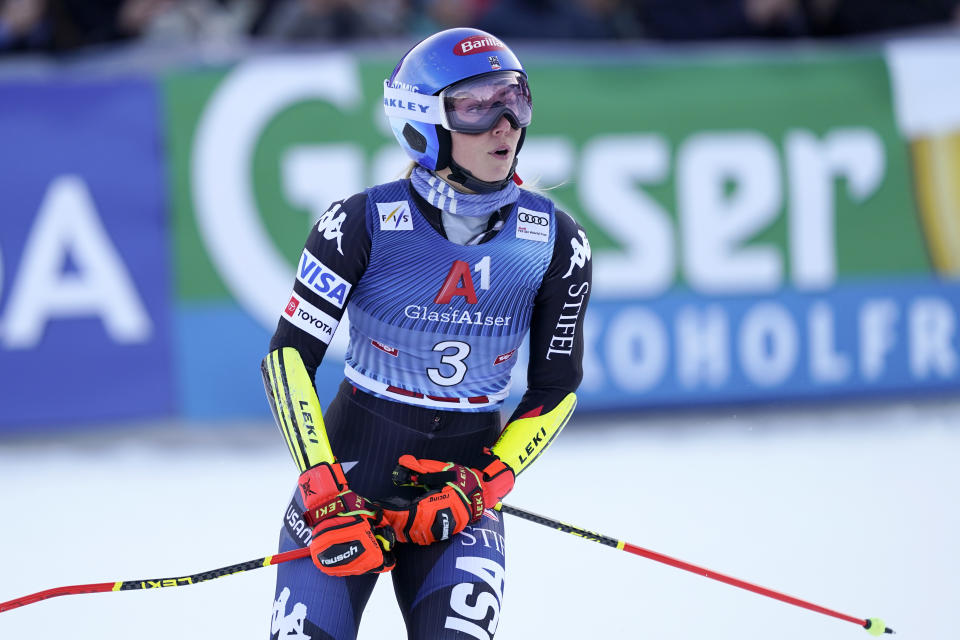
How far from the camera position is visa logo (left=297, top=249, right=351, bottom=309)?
3229 mm

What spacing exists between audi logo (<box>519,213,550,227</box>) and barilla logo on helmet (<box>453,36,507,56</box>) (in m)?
0.48

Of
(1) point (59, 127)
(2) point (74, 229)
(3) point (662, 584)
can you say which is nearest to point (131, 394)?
(2) point (74, 229)

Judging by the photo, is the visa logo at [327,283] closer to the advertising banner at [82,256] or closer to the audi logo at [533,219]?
the audi logo at [533,219]

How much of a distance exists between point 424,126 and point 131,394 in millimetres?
4545

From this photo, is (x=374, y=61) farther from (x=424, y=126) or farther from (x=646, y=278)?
(x=424, y=126)

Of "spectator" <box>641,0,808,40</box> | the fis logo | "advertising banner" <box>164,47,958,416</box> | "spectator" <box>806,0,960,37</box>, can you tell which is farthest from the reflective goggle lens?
"spectator" <box>806,0,960,37</box>

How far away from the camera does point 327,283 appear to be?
10.6 ft

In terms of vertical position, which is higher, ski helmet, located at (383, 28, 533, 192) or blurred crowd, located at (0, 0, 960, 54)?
blurred crowd, located at (0, 0, 960, 54)

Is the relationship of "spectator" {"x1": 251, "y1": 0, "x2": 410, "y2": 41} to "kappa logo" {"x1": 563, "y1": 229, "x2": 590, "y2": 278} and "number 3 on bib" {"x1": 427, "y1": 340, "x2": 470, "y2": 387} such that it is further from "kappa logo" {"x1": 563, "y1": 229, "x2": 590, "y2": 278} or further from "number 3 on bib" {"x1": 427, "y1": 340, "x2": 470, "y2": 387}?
"number 3 on bib" {"x1": 427, "y1": 340, "x2": 470, "y2": 387}

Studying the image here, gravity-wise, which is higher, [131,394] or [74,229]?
[74,229]

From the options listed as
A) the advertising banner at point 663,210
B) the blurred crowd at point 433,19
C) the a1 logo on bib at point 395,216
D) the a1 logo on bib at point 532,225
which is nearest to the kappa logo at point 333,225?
the a1 logo on bib at point 395,216

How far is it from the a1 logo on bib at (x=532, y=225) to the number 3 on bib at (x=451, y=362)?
359mm

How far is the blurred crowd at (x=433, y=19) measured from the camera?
27.7 feet

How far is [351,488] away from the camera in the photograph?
3.45 metres
